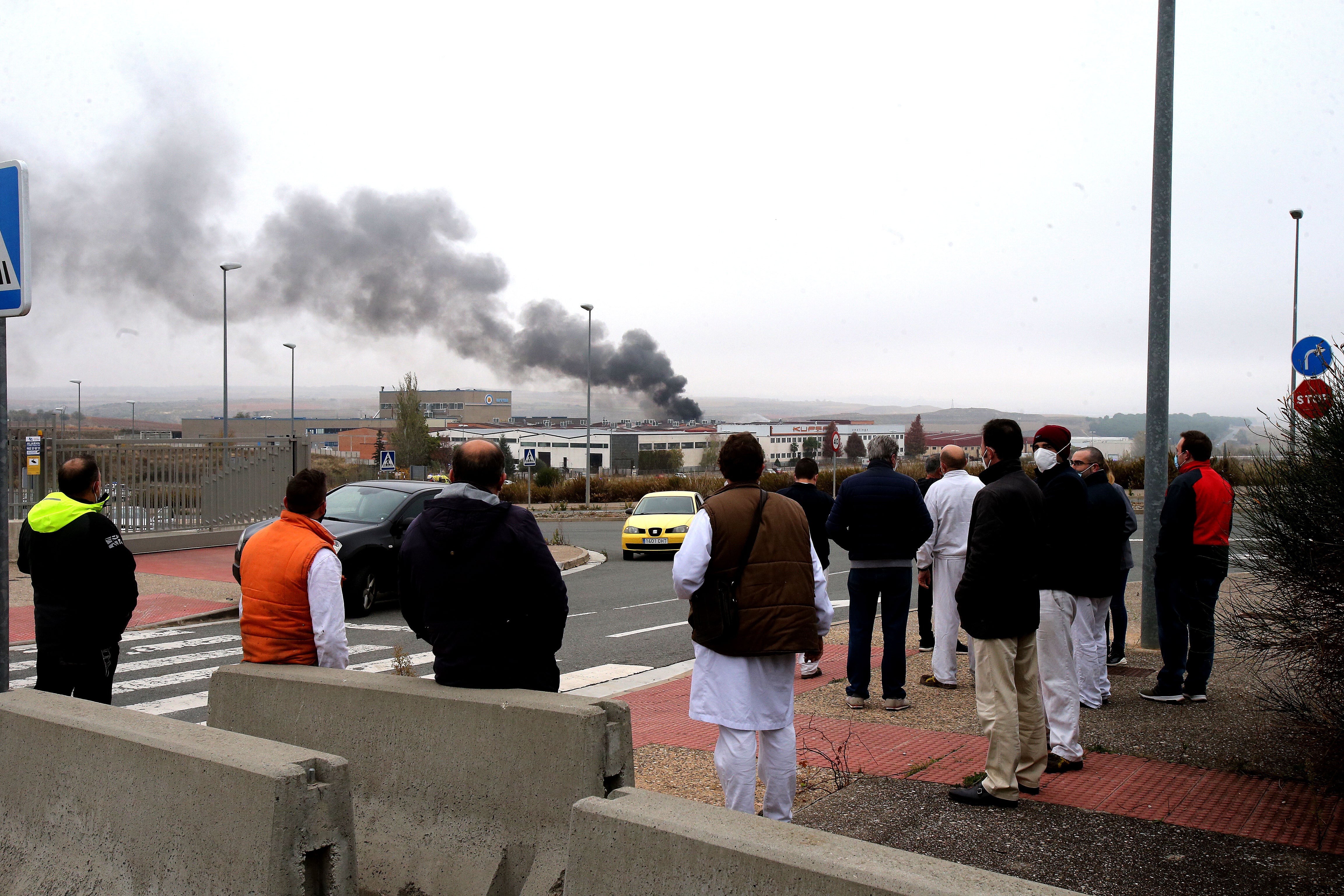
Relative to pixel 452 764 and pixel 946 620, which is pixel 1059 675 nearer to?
pixel 946 620

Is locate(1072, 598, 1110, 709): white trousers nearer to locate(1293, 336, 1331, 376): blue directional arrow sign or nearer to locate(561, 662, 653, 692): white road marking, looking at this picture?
locate(1293, 336, 1331, 376): blue directional arrow sign

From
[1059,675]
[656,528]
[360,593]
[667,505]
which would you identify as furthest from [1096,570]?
[667,505]

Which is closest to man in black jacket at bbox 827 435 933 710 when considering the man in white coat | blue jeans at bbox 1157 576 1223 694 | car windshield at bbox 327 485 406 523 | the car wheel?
the man in white coat

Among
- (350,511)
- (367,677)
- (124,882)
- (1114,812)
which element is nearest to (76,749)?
(124,882)

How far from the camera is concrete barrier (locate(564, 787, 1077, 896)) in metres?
2.43

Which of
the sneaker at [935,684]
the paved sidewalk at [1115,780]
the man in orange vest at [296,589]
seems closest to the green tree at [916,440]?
the sneaker at [935,684]

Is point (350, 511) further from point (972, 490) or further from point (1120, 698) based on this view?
point (1120, 698)

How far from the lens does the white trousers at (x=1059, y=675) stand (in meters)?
5.52

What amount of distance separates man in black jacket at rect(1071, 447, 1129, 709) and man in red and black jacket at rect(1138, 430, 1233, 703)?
1.13ft

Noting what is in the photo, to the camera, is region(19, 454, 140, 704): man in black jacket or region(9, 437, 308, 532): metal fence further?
region(9, 437, 308, 532): metal fence

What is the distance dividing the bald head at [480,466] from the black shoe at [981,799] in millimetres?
2648

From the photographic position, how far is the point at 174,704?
316 inches

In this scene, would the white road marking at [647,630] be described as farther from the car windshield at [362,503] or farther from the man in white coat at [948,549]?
the car windshield at [362,503]

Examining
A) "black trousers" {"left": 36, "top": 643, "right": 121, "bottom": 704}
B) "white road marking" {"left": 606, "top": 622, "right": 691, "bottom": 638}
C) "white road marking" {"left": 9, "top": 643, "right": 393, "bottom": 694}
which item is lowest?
"white road marking" {"left": 606, "top": 622, "right": 691, "bottom": 638}
